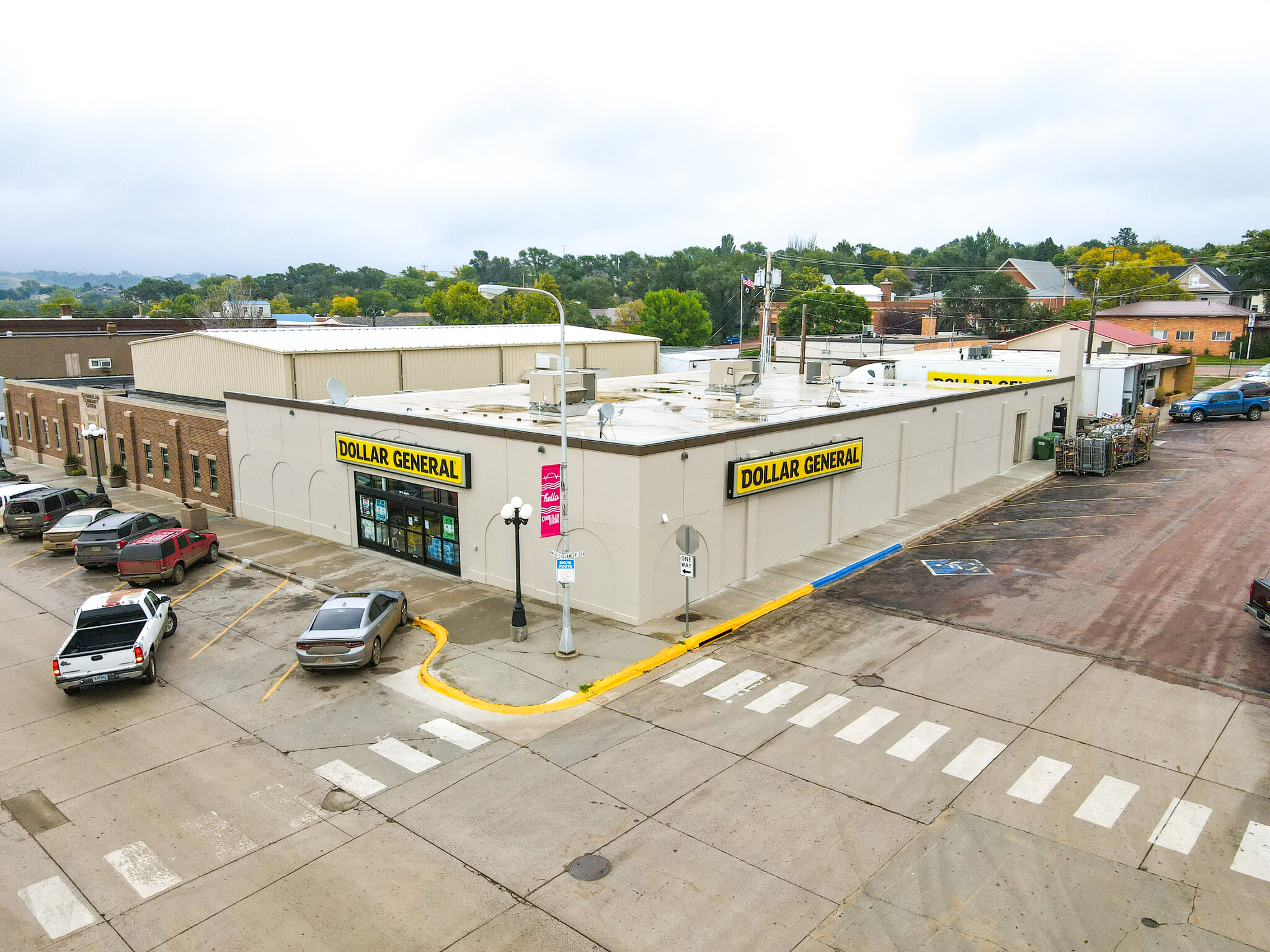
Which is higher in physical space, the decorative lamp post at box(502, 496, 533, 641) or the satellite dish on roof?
the satellite dish on roof

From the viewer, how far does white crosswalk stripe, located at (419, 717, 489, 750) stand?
15305 mm

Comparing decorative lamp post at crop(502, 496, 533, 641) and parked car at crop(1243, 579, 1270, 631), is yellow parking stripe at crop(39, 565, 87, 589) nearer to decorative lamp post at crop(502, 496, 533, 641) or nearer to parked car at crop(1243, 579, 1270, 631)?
decorative lamp post at crop(502, 496, 533, 641)

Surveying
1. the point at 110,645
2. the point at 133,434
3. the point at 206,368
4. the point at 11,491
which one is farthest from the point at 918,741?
the point at 133,434

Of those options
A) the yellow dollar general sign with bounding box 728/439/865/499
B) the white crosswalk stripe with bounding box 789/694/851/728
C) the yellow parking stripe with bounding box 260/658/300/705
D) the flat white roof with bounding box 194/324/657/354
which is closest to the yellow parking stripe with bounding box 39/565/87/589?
the flat white roof with bounding box 194/324/657/354

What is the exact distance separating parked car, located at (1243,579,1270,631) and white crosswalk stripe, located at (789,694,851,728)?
32.3 ft

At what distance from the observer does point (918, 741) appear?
1489cm

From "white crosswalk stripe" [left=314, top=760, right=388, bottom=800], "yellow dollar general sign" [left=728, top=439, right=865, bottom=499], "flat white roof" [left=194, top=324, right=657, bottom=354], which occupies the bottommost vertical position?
"white crosswalk stripe" [left=314, top=760, right=388, bottom=800]

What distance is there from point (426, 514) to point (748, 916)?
18.4 meters

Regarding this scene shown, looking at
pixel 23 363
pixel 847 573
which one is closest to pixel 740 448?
pixel 847 573

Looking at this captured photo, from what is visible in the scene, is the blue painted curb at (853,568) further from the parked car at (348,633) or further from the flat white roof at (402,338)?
the flat white roof at (402,338)

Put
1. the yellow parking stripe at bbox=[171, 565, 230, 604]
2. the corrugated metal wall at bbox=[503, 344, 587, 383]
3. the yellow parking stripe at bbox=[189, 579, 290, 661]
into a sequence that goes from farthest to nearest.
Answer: the corrugated metal wall at bbox=[503, 344, 587, 383] → the yellow parking stripe at bbox=[171, 565, 230, 604] → the yellow parking stripe at bbox=[189, 579, 290, 661]

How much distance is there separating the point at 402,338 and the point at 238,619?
22766 millimetres

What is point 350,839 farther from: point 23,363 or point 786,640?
point 23,363

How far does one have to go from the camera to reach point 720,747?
Result: 48.8 feet
